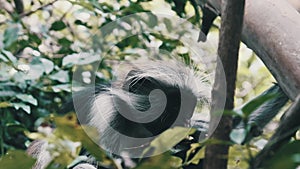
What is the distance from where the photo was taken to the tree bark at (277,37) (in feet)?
3.57

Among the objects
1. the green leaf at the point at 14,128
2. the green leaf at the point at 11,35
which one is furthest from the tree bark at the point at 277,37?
the green leaf at the point at 14,128

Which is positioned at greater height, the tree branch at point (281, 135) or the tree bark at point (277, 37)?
the tree branch at point (281, 135)

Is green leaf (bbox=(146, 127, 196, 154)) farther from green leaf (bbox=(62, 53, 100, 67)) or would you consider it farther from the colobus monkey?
green leaf (bbox=(62, 53, 100, 67))

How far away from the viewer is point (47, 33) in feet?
8.14

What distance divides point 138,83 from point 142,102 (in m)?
0.16

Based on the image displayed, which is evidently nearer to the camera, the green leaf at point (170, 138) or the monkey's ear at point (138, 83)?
the green leaf at point (170, 138)

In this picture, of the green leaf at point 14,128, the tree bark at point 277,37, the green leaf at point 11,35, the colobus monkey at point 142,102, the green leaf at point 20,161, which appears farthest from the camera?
the green leaf at point 14,128

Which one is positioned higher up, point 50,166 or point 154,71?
point 50,166

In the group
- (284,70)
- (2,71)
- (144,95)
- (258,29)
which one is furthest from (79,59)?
(284,70)

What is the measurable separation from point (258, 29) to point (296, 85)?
20 cm

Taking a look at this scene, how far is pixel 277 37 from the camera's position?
1.15 metres

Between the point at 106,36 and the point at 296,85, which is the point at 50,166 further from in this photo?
the point at 106,36

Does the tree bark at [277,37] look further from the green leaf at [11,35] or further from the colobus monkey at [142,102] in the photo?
the green leaf at [11,35]

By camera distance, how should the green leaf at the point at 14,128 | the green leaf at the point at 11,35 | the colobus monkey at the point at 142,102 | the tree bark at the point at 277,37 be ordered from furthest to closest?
the green leaf at the point at 14,128
the green leaf at the point at 11,35
the colobus monkey at the point at 142,102
the tree bark at the point at 277,37
